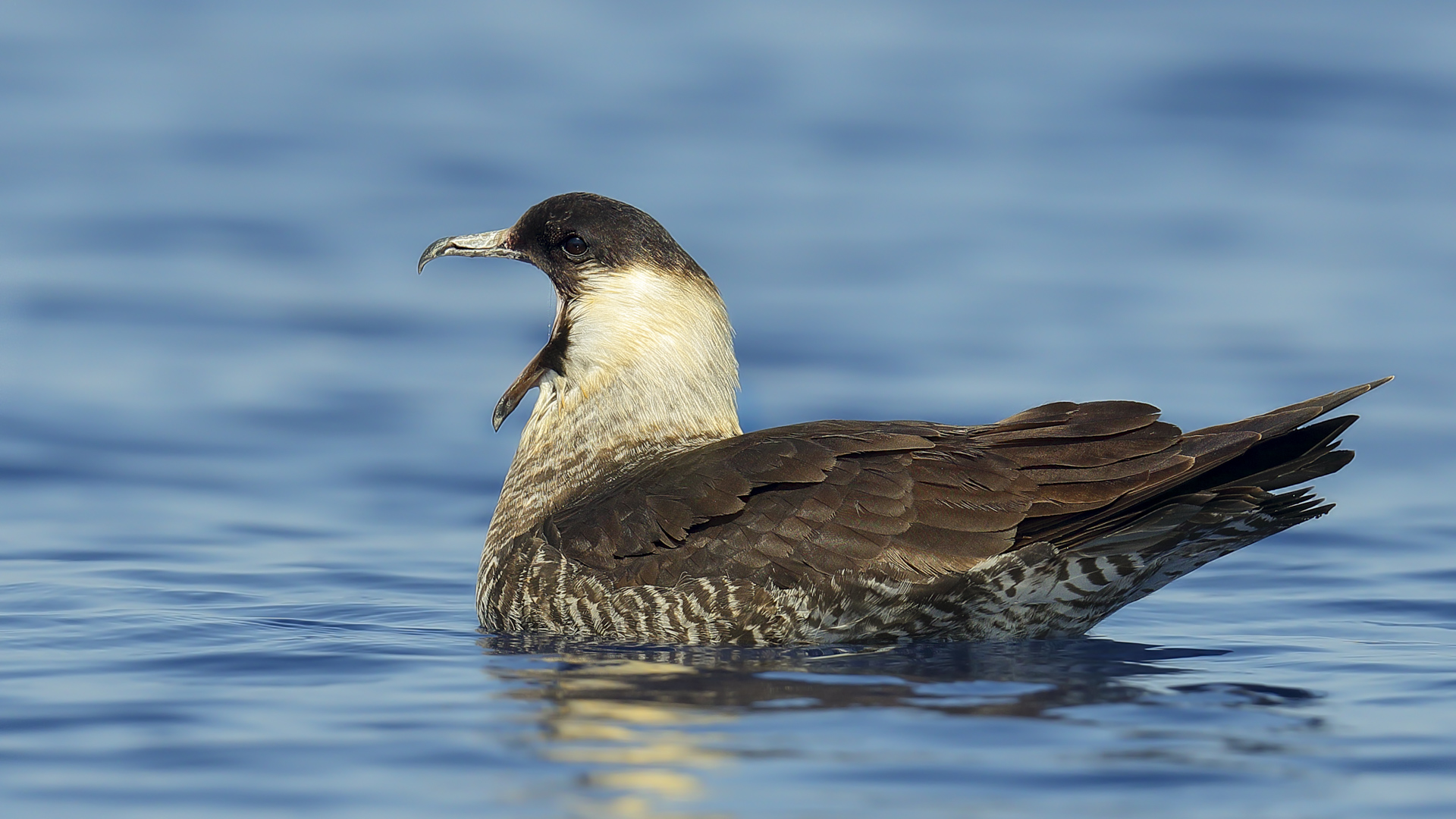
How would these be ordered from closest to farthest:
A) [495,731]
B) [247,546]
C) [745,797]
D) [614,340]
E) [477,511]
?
[745,797] → [495,731] → [614,340] → [247,546] → [477,511]

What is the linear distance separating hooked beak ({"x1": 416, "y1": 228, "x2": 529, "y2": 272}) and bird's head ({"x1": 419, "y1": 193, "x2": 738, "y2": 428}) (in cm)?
18

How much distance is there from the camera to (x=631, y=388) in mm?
9102

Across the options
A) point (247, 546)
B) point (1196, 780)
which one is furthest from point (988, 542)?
point (247, 546)

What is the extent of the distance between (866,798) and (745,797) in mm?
374

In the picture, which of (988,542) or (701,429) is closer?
(988,542)

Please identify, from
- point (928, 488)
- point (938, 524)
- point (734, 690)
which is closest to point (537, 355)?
point (928, 488)

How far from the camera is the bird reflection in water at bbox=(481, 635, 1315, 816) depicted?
609 cm

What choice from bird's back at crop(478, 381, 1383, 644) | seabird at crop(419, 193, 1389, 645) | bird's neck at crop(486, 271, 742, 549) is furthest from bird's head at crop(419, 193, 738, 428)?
bird's back at crop(478, 381, 1383, 644)

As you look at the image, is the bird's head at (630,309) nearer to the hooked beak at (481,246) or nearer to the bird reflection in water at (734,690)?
the hooked beak at (481,246)

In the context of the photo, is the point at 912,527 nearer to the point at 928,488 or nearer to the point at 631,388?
the point at 928,488

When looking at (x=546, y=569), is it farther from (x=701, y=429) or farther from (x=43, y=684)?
(x=43, y=684)

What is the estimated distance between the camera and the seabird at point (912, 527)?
7.70 metres

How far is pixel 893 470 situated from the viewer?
793 centimetres

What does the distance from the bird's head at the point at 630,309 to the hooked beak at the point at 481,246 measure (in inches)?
6.9
